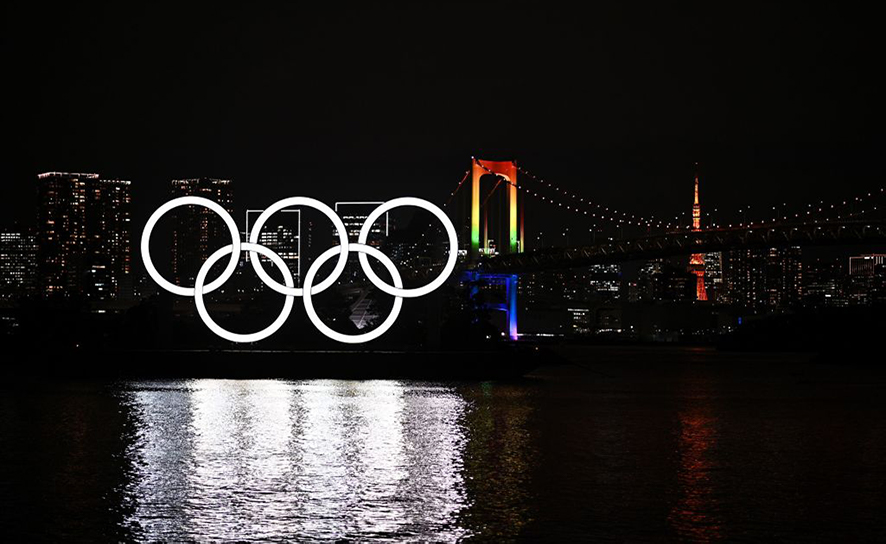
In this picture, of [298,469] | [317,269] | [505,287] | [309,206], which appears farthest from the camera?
[505,287]

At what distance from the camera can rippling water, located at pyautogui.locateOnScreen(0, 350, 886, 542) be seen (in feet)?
43.0

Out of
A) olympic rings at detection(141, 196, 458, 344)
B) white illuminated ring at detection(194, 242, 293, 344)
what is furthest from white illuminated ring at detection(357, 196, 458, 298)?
white illuminated ring at detection(194, 242, 293, 344)

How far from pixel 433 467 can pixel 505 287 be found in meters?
49.3

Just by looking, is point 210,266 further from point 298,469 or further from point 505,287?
point 505,287

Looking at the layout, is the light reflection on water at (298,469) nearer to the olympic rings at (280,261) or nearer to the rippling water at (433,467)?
the rippling water at (433,467)

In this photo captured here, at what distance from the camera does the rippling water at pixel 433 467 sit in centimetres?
1311

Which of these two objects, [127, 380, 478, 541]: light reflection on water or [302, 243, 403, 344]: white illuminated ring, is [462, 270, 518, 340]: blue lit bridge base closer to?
[302, 243, 403, 344]: white illuminated ring

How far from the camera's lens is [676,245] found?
59.3 meters

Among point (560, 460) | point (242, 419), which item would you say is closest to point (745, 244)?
point (242, 419)

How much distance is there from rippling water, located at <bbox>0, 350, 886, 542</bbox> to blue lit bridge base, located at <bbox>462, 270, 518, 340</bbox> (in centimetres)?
2815

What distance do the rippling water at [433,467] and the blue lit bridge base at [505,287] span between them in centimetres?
2815

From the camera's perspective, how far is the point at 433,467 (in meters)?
17.5

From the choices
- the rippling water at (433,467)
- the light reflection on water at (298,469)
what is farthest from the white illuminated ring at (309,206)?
the light reflection on water at (298,469)

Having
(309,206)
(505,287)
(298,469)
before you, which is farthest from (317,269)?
(505,287)
